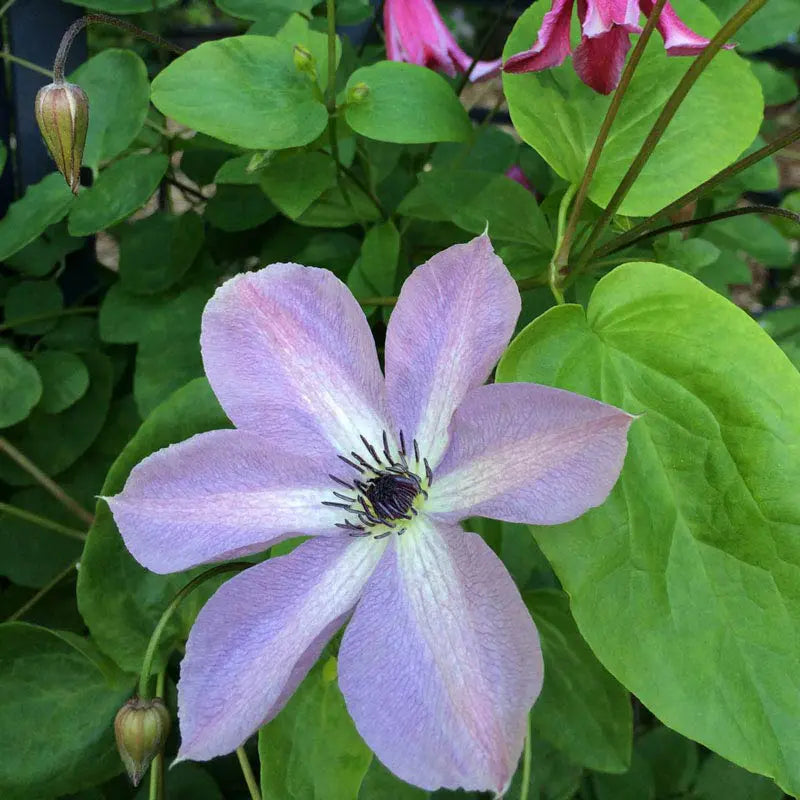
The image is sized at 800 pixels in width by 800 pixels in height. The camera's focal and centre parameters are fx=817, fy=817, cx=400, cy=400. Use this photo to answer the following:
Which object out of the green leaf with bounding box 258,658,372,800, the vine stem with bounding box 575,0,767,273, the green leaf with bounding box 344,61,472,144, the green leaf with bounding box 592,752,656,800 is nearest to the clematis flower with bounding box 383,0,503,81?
the green leaf with bounding box 344,61,472,144

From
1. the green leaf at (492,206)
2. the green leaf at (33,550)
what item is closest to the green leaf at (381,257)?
the green leaf at (492,206)

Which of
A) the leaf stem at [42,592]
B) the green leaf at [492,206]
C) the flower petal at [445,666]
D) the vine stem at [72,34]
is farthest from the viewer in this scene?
the leaf stem at [42,592]

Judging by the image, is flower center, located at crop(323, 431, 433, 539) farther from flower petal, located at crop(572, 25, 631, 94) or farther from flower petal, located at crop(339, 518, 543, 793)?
flower petal, located at crop(572, 25, 631, 94)

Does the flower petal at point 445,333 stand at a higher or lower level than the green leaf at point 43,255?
higher

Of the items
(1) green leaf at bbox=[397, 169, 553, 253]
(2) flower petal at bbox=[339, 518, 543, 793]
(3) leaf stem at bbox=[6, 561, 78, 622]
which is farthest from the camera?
(3) leaf stem at bbox=[6, 561, 78, 622]

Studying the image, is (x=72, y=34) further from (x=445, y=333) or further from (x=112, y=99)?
(x=445, y=333)

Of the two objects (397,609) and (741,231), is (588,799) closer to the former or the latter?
(397,609)

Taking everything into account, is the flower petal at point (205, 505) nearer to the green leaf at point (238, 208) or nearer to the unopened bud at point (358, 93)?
the unopened bud at point (358, 93)

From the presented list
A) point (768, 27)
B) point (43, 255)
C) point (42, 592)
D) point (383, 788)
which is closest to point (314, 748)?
point (383, 788)
